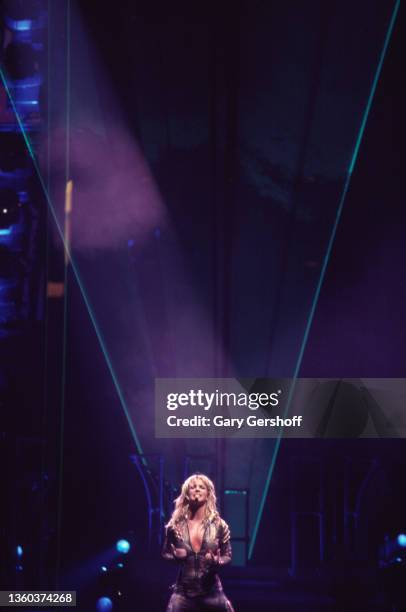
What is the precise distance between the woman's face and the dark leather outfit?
6.7 inches

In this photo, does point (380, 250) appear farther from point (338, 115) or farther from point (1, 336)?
point (1, 336)

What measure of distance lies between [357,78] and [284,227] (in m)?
2.09

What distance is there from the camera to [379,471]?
6.70 meters

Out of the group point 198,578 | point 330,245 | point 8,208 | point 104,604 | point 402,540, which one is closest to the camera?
point 198,578

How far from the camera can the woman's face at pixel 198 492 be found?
3.87 m

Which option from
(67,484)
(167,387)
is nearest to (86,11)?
(167,387)

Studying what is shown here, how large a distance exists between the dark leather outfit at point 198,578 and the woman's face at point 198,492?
0.56 ft

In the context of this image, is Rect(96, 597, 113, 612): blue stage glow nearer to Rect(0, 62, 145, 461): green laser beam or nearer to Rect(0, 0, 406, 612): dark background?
Rect(0, 0, 406, 612): dark background

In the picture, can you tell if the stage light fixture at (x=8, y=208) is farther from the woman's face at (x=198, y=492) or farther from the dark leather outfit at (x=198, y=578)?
the dark leather outfit at (x=198, y=578)

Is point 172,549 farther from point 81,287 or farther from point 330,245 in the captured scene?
point 330,245

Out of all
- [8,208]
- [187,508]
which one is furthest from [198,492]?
[8,208]

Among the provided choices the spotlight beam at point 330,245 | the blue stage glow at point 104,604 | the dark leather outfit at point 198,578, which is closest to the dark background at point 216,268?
the spotlight beam at point 330,245

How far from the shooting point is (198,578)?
364cm

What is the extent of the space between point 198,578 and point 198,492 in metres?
0.45
